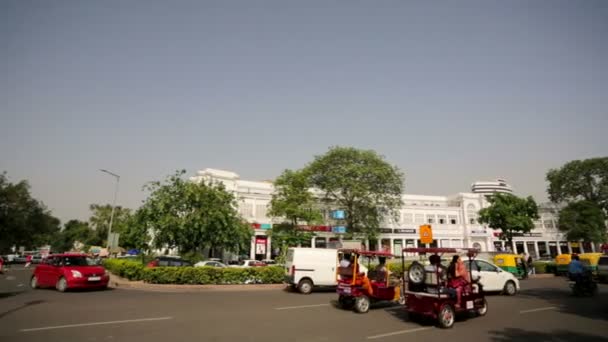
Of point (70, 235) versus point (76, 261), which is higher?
point (70, 235)

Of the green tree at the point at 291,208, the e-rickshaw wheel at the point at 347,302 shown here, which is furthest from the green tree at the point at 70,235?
the e-rickshaw wheel at the point at 347,302

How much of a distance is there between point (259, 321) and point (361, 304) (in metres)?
3.72

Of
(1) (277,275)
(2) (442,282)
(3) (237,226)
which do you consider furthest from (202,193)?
(2) (442,282)

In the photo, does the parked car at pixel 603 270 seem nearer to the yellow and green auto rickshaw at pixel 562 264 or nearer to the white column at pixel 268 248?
the yellow and green auto rickshaw at pixel 562 264

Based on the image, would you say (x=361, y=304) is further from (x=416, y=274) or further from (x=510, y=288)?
(x=510, y=288)

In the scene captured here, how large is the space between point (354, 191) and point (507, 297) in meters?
25.6

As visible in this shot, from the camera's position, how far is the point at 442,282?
949cm

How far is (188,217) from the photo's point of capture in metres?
24.4

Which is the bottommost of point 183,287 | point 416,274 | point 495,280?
point 183,287

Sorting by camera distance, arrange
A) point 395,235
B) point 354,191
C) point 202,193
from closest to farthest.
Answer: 1. point 202,193
2. point 354,191
3. point 395,235

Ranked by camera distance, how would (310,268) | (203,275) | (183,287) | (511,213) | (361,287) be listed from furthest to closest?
(511,213)
(203,275)
(183,287)
(310,268)
(361,287)

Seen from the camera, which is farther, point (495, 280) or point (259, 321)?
point (495, 280)

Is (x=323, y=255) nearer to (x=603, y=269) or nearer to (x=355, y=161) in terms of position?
(x=603, y=269)

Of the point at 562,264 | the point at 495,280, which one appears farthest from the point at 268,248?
the point at 495,280
